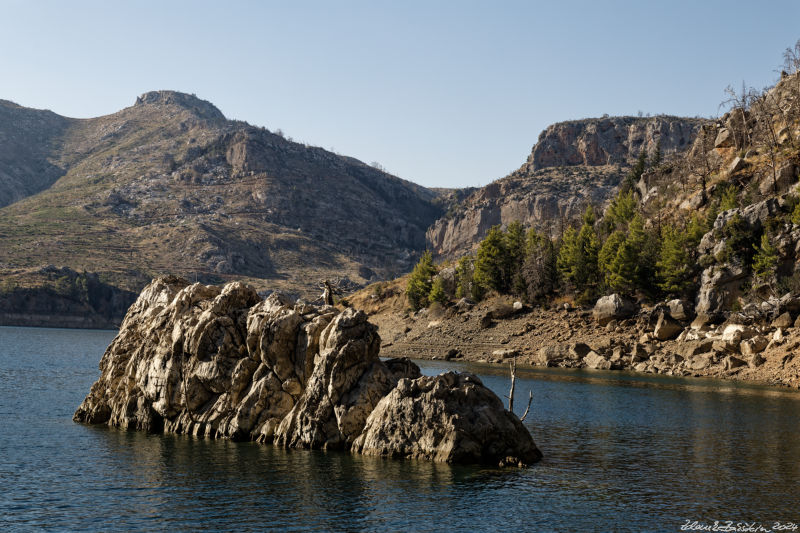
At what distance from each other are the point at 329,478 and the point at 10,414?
33.2 meters

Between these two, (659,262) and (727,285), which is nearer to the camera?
(727,285)

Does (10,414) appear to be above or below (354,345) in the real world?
below

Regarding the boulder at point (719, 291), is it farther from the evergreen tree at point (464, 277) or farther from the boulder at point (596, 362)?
the evergreen tree at point (464, 277)

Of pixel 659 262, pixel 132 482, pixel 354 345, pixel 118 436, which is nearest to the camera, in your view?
pixel 132 482

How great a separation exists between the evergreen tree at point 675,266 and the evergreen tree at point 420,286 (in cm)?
5922

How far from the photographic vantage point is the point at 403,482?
35.1 m

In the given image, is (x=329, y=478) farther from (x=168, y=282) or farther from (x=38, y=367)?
(x=38, y=367)

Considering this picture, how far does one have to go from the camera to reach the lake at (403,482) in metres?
29.5

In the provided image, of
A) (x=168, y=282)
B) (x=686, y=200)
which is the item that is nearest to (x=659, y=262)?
(x=686, y=200)

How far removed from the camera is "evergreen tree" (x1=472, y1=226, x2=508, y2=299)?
148 meters

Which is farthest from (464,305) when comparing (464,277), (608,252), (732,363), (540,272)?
(732,363)

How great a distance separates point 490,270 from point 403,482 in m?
115

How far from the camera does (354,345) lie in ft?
147

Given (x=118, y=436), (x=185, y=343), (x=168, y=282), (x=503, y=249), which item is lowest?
(x=118, y=436)
